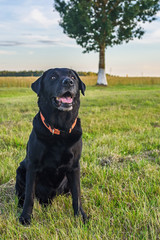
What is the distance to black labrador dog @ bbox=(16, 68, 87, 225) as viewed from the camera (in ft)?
7.72

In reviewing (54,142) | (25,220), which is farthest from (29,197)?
(54,142)

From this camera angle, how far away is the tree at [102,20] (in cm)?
2675

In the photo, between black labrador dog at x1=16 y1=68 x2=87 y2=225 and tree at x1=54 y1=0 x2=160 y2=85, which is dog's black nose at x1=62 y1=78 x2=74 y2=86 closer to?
black labrador dog at x1=16 y1=68 x2=87 y2=225

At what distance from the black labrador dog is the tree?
25348 mm

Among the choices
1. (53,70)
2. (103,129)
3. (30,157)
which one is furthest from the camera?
(103,129)

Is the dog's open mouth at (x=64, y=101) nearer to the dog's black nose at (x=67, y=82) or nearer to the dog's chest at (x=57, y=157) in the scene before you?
the dog's black nose at (x=67, y=82)

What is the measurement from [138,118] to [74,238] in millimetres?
6348

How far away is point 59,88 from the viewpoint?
2430mm

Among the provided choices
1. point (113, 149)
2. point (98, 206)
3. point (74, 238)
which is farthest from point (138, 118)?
point (74, 238)

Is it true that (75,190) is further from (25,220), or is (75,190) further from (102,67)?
(102,67)

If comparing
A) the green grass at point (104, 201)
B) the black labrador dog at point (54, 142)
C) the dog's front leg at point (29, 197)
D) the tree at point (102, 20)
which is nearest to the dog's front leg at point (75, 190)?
the black labrador dog at point (54, 142)

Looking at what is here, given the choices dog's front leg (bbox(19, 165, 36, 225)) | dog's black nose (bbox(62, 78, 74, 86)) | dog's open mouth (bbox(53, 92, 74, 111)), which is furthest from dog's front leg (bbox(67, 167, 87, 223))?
dog's black nose (bbox(62, 78, 74, 86))

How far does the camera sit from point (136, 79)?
120ft

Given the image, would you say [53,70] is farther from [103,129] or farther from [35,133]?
[103,129]
